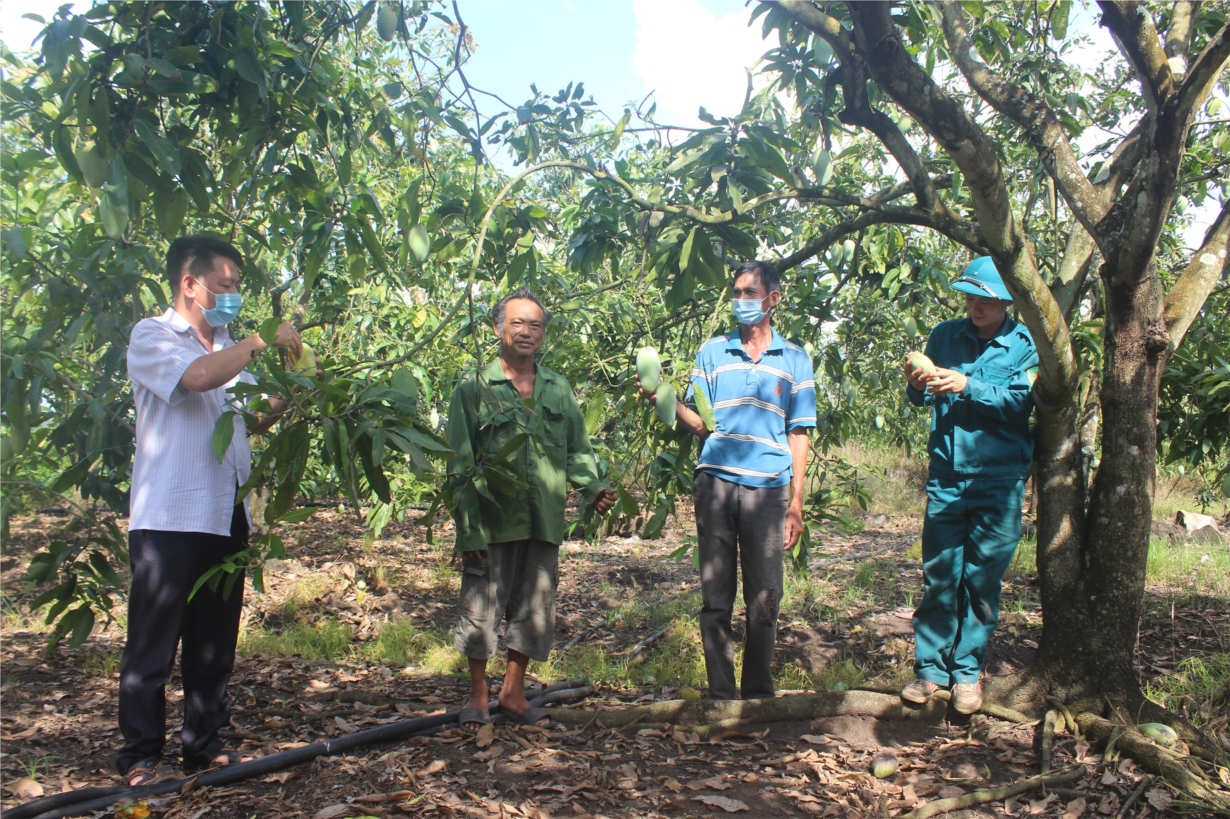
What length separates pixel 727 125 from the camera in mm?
2533

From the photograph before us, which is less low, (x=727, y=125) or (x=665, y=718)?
(x=727, y=125)

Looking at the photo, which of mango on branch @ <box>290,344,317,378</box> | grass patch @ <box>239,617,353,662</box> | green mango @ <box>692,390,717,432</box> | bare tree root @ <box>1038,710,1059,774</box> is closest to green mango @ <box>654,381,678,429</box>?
green mango @ <box>692,390,717,432</box>

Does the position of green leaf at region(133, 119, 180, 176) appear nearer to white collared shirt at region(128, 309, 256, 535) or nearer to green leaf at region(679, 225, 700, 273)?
white collared shirt at region(128, 309, 256, 535)

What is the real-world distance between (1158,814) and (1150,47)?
205 centimetres

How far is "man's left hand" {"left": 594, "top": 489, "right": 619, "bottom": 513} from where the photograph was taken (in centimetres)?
→ 251

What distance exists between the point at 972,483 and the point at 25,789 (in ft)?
8.81

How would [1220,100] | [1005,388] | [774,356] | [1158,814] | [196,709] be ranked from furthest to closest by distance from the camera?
[1220,100], [774,356], [1005,388], [196,709], [1158,814]

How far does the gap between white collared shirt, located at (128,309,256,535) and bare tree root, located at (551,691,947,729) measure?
1.28m

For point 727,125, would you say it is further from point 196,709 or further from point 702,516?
point 196,709

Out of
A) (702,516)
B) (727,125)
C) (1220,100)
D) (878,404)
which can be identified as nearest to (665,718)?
(702,516)

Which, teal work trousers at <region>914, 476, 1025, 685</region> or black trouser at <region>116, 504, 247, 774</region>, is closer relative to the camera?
black trouser at <region>116, 504, 247, 774</region>

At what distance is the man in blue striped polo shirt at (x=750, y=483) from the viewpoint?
250 cm

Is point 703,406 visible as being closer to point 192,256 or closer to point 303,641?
point 192,256

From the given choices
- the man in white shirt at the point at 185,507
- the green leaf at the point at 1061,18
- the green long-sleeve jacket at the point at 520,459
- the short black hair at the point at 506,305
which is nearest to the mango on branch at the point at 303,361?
the man in white shirt at the point at 185,507
